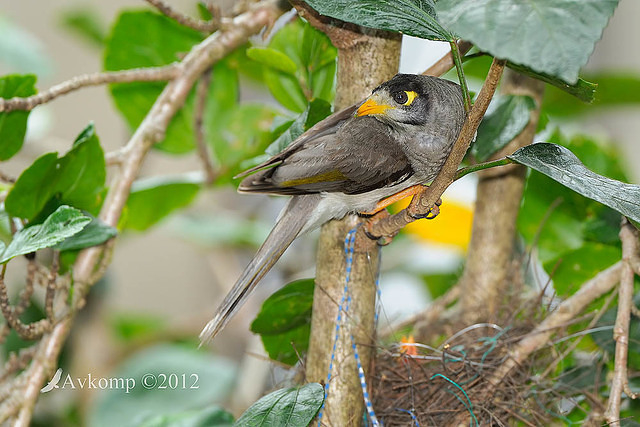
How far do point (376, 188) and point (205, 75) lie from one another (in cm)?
62

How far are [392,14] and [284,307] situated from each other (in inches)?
21.6

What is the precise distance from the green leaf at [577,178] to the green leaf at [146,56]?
0.97 m

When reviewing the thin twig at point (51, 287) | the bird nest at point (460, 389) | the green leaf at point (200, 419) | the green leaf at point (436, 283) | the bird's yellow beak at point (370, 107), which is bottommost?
the green leaf at point (436, 283)

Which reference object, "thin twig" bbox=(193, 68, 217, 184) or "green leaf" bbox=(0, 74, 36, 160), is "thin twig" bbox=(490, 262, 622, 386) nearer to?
"thin twig" bbox=(193, 68, 217, 184)

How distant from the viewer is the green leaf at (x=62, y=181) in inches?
41.9

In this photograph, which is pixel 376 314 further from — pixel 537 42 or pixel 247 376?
pixel 247 376

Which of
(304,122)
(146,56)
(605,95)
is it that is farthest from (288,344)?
(605,95)

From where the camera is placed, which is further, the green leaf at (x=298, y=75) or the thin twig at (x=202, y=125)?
the thin twig at (x=202, y=125)

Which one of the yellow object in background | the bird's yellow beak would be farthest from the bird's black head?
the yellow object in background

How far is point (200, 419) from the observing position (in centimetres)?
117

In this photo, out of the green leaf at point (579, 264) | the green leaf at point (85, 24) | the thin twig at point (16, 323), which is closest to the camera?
the thin twig at point (16, 323)

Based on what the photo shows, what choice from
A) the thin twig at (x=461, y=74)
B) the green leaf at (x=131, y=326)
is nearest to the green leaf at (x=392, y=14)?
the thin twig at (x=461, y=74)

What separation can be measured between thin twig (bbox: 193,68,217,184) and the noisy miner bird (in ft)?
1.38

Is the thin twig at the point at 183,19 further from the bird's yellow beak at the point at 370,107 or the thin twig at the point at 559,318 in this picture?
the thin twig at the point at 559,318
